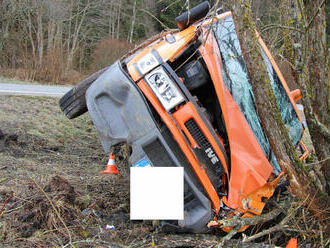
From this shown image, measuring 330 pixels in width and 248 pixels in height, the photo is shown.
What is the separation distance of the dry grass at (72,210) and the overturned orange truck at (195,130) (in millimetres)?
295

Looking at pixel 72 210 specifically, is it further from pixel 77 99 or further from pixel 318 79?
pixel 318 79

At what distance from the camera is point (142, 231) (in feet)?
10.6

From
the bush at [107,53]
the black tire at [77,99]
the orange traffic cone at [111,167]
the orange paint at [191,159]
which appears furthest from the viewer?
the bush at [107,53]

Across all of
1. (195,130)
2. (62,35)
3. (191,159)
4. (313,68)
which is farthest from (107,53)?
(313,68)

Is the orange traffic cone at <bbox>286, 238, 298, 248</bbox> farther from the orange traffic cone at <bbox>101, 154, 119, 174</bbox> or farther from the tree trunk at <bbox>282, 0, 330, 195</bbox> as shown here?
the orange traffic cone at <bbox>101, 154, 119, 174</bbox>

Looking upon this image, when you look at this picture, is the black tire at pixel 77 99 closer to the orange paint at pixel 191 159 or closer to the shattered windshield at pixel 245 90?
the orange paint at pixel 191 159

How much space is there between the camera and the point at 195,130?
11.3 feet

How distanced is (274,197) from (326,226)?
2.20ft

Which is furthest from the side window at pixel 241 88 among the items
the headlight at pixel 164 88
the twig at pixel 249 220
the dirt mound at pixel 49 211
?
the dirt mound at pixel 49 211

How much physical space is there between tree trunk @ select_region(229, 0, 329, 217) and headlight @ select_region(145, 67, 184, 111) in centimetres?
66

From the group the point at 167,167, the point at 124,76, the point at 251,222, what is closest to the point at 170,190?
the point at 167,167

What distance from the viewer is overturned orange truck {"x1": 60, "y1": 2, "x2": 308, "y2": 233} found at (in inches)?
133

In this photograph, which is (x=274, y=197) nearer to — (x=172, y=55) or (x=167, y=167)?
(x=167, y=167)

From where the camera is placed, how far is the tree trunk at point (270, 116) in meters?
3.11
